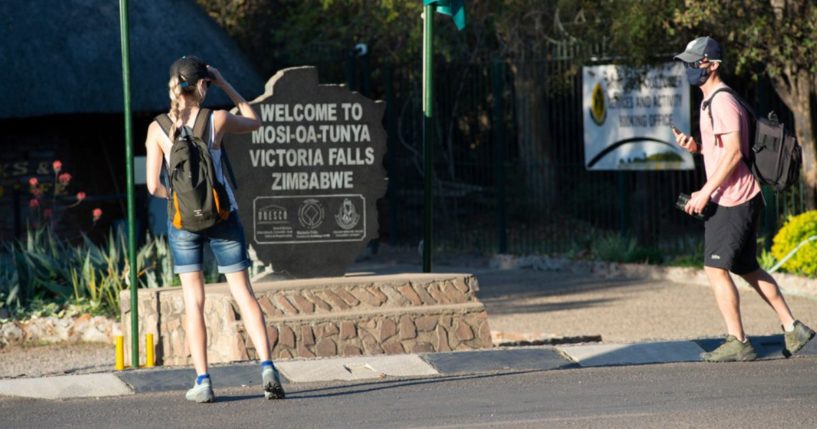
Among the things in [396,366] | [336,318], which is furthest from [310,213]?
[396,366]

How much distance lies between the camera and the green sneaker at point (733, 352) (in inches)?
364

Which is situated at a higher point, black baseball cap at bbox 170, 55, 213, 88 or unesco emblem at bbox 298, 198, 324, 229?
black baseball cap at bbox 170, 55, 213, 88

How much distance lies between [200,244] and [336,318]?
2.23 m

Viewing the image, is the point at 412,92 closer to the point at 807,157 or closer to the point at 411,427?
the point at 807,157

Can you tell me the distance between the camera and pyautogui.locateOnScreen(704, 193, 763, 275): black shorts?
9.06m

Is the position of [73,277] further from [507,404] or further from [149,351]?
[507,404]

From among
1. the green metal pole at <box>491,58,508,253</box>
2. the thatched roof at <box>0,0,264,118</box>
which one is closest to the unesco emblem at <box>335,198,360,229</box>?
the green metal pole at <box>491,58,508,253</box>

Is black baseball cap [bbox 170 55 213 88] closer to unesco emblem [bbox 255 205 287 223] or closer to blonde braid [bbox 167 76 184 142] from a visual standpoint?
blonde braid [bbox 167 76 184 142]

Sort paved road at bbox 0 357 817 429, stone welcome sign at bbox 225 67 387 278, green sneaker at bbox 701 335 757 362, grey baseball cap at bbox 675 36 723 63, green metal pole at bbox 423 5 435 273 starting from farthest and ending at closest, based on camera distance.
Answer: stone welcome sign at bbox 225 67 387 278 → green metal pole at bbox 423 5 435 273 → green sneaker at bbox 701 335 757 362 → grey baseball cap at bbox 675 36 723 63 → paved road at bbox 0 357 817 429

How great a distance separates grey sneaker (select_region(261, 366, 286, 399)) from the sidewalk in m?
0.65

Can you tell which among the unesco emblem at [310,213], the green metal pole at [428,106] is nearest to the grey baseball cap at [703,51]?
the green metal pole at [428,106]

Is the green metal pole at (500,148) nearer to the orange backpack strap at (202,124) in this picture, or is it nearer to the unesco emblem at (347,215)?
the unesco emblem at (347,215)

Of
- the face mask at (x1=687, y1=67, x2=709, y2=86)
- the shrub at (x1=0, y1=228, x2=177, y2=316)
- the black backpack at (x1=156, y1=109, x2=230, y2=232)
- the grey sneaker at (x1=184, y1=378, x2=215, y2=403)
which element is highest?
the face mask at (x1=687, y1=67, x2=709, y2=86)

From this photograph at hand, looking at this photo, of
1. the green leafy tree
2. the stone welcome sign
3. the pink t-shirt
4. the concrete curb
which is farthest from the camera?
the green leafy tree
